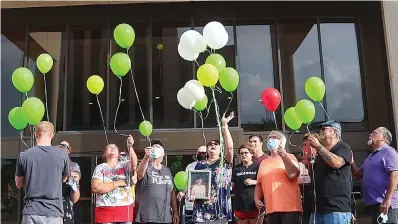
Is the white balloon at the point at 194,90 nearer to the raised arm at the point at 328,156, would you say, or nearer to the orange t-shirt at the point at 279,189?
the orange t-shirt at the point at 279,189

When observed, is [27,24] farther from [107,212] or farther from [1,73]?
[107,212]

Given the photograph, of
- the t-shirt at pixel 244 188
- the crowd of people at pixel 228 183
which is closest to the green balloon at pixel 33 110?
the crowd of people at pixel 228 183

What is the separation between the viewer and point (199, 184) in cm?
503

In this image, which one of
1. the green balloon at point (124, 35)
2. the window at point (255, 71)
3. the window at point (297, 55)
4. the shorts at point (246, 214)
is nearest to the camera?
the shorts at point (246, 214)

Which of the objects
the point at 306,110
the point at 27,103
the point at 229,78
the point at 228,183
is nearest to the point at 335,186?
the point at 228,183

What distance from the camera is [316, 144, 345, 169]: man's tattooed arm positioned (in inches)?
173

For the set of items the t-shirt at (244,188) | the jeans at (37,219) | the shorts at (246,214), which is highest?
the t-shirt at (244,188)

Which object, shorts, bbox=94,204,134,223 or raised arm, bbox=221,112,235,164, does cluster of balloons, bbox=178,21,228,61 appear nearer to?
raised arm, bbox=221,112,235,164

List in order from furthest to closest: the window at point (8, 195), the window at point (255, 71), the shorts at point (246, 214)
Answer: the window at point (255, 71), the window at point (8, 195), the shorts at point (246, 214)

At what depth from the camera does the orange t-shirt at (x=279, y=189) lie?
16.0 feet

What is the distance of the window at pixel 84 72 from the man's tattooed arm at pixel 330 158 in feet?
20.3

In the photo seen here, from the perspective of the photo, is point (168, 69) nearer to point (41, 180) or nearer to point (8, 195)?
point (8, 195)

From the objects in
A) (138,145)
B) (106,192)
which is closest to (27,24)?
(138,145)

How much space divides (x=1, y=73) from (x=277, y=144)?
7656mm
